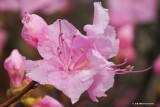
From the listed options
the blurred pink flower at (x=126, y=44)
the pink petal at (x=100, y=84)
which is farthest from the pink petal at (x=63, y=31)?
the blurred pink flower at (x=126, y=44)

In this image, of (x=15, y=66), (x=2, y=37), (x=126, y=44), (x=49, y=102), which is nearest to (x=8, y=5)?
(x=2, y=37)

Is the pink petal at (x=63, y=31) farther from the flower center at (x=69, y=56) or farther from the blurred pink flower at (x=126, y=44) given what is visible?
the blurred pink flower at (x=126, y=44)

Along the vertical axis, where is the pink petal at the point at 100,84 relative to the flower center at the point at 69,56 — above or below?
below

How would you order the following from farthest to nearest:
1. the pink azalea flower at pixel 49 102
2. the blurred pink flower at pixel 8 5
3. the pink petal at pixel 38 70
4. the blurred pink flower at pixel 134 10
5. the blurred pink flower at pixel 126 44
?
the blurred pink flower at pixel 134 10
the blurred pink flower at pixel 8 5
the blurred pink flower at pixel 126 44
the pink azalea flower at pixel 49 102
the pink petal at pixel 38 70

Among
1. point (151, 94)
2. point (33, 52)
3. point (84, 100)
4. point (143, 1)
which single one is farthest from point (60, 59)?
point (143, 1)

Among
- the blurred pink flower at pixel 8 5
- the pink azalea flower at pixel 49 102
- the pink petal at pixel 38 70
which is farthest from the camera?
the blurred pink flower at pixel 8 5

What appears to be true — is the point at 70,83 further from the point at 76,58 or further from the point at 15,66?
the point at 15,66

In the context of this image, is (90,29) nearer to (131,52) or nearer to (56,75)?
(56,75)
